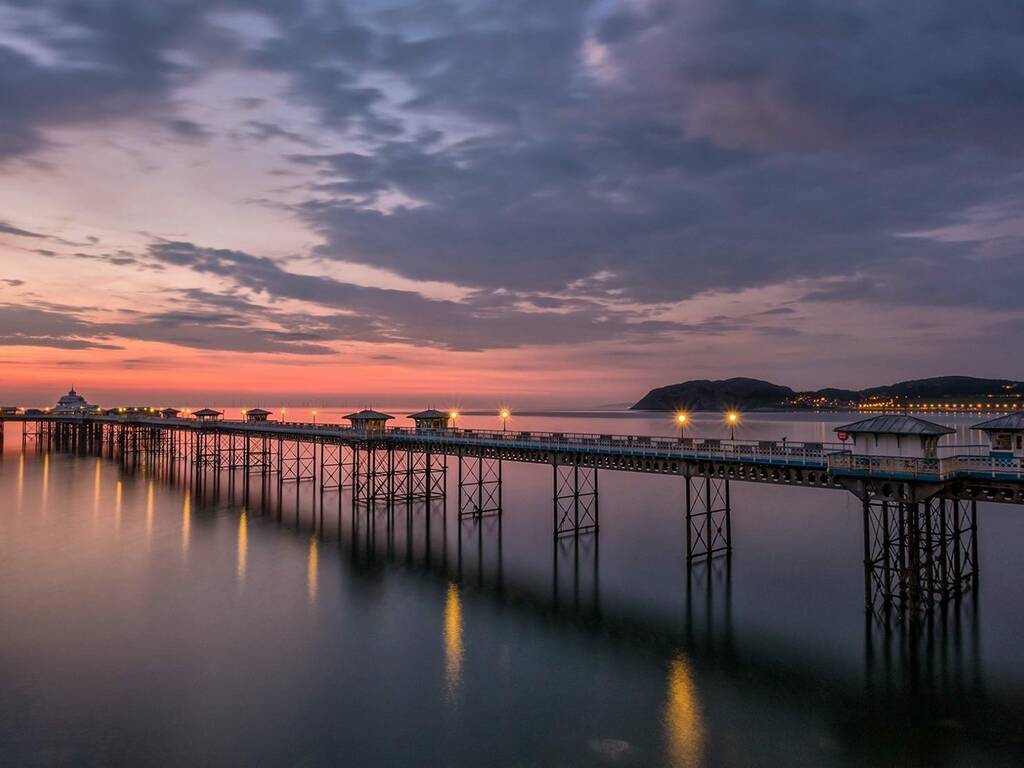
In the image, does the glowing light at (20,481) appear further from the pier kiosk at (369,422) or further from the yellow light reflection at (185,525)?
the pier kiosk at (369,422)

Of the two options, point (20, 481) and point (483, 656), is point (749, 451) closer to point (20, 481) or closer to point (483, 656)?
point (483, 656)

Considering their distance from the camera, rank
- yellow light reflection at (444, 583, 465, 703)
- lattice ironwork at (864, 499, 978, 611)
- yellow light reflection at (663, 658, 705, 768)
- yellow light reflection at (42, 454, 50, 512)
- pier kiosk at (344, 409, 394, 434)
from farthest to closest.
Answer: yellow light reflection at (42, 454, 50, 512), pier kiosk at (344, 409, 394, 434), lattice ironwork at (864, 499, 978, 611), yellow light reflection at (444, 583, 465, 703), yellow light reflection at (663, 658, 705, 768)

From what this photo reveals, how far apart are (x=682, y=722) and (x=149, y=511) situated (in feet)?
188

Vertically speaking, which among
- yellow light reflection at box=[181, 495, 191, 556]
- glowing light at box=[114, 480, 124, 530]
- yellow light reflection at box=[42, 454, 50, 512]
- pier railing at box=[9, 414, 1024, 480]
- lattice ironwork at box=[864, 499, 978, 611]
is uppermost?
pier railing at box=[9, 414, 1024, 480]

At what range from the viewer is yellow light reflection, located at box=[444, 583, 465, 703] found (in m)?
24.7

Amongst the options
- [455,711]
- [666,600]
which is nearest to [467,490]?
[666,600]

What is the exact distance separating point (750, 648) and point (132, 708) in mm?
25072

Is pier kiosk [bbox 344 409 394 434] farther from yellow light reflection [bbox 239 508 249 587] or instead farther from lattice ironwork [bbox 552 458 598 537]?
lattice ironwork [bbox 552 458 598 537]

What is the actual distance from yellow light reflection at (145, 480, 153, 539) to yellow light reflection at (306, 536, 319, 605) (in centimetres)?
1437

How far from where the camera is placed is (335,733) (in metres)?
21.2

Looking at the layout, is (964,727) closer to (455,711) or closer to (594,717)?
(594,717)

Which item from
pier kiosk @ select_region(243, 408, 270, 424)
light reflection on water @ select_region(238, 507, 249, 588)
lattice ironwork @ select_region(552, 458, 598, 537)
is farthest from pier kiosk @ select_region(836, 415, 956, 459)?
pier kiosk @ select_region(243, 408, 270, 424)

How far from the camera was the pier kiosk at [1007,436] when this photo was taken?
27.0 metres

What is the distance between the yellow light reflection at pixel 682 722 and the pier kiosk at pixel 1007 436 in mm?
16504
